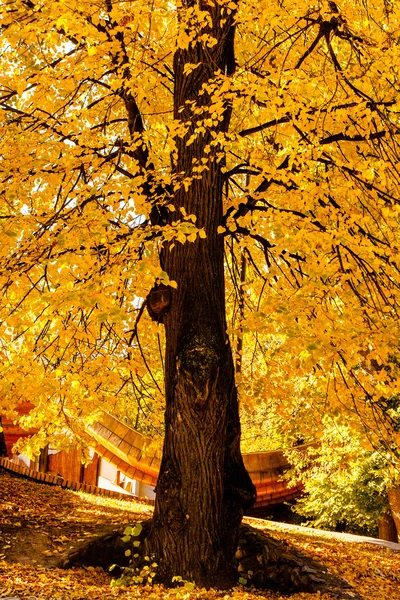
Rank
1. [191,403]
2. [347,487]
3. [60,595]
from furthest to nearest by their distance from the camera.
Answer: [347,487] < [191,403] < [60,595]

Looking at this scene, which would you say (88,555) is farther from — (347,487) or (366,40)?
(347,487)

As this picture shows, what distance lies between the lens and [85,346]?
319 inches

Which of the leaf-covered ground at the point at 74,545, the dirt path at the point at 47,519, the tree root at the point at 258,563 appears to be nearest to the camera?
the leaf-covered ground at the point at 74,545

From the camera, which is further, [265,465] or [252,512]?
A: [252,512]

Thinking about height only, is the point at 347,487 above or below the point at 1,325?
below

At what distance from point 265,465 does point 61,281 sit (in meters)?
13.6

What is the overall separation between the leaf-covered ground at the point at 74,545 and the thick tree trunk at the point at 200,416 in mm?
426

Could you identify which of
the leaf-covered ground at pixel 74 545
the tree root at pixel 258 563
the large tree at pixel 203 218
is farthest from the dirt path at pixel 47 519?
the large tree at pixel 203 218

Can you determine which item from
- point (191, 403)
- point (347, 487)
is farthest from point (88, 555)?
point (347, 487)

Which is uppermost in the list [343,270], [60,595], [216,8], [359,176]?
[216,8]

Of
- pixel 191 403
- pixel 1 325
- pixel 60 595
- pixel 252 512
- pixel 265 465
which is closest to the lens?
pixel 60 595

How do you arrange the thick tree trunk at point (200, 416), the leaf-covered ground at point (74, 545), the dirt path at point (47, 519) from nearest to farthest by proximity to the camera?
the leaf-covered ground at point (74, 545), the thick tree trunk at point (200, 416), the dirt path at point (47, 519)

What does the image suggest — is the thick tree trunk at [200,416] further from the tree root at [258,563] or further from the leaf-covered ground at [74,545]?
the tree root at [258,563]

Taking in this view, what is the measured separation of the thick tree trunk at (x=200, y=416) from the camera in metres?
6.11
